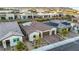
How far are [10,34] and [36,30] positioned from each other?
17.7 inches

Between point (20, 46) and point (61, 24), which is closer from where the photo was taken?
point (20, 46)

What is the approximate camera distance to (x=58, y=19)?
99.0 inches

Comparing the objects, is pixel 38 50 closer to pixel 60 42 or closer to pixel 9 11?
pixel 60 42

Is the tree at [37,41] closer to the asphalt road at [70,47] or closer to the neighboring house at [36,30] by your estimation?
the neighboring house at [36,30]

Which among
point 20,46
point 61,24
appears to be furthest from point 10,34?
point 61,24

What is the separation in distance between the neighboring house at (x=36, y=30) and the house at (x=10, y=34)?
0.40 ft

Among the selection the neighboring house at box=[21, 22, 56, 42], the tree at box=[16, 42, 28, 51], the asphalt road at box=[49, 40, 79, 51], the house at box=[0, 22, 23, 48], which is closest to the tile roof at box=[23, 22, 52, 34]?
the neighboring house at box=[21, 22, 56, 42]

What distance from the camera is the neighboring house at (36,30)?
95.7 inches

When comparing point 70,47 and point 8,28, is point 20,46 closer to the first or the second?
→ point 8,28

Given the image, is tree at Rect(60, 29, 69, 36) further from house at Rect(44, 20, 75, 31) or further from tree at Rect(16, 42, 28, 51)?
tree at Rect(16, 42, 28, 51)

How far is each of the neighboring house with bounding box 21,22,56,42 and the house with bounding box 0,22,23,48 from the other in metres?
0.12

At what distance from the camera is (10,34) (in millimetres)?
2359
